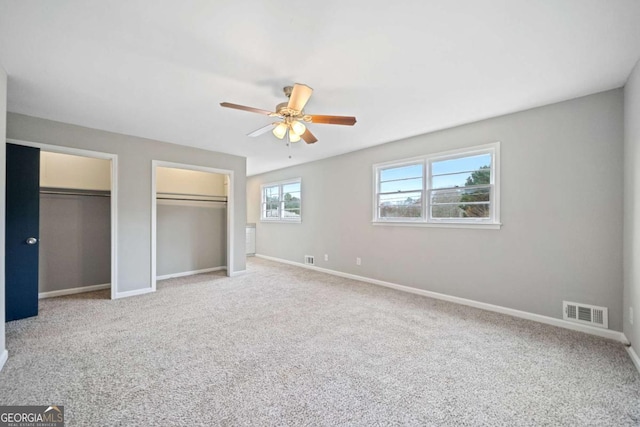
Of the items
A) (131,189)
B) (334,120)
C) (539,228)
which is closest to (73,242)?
(131,189)

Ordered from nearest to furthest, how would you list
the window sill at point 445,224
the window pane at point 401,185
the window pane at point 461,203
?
the window sill at point 445,224 → the window pane at point 461,203 → the window pane at point 401,185

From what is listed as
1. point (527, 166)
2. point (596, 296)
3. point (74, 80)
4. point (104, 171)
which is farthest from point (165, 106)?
point (596, 296)

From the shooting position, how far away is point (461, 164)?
3.75 metres

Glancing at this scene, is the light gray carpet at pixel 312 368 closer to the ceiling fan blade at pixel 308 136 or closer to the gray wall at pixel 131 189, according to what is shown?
the gray wall at pixel 131 189

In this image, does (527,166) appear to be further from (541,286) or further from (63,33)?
(63,33)

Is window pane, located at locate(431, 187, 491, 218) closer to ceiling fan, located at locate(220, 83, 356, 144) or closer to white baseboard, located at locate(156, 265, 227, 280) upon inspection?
ceiling fan, located at locate(220, 83, 356, 144)

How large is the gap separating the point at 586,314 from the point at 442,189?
2073 millimetres

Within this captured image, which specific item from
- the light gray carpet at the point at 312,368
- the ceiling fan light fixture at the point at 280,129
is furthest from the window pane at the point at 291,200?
the ceiling fan light fixture at the point at 280,129

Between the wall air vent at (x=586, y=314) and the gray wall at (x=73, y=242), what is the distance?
649 centimetres

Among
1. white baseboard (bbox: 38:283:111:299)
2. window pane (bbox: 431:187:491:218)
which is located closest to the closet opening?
white baseboard (bbox: 38:283:111:299)

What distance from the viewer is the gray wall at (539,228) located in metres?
2.68

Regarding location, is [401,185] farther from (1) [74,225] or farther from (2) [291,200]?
(1) [74,225]

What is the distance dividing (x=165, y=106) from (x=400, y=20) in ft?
8.80

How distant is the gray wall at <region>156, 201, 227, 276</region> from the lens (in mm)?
5082
